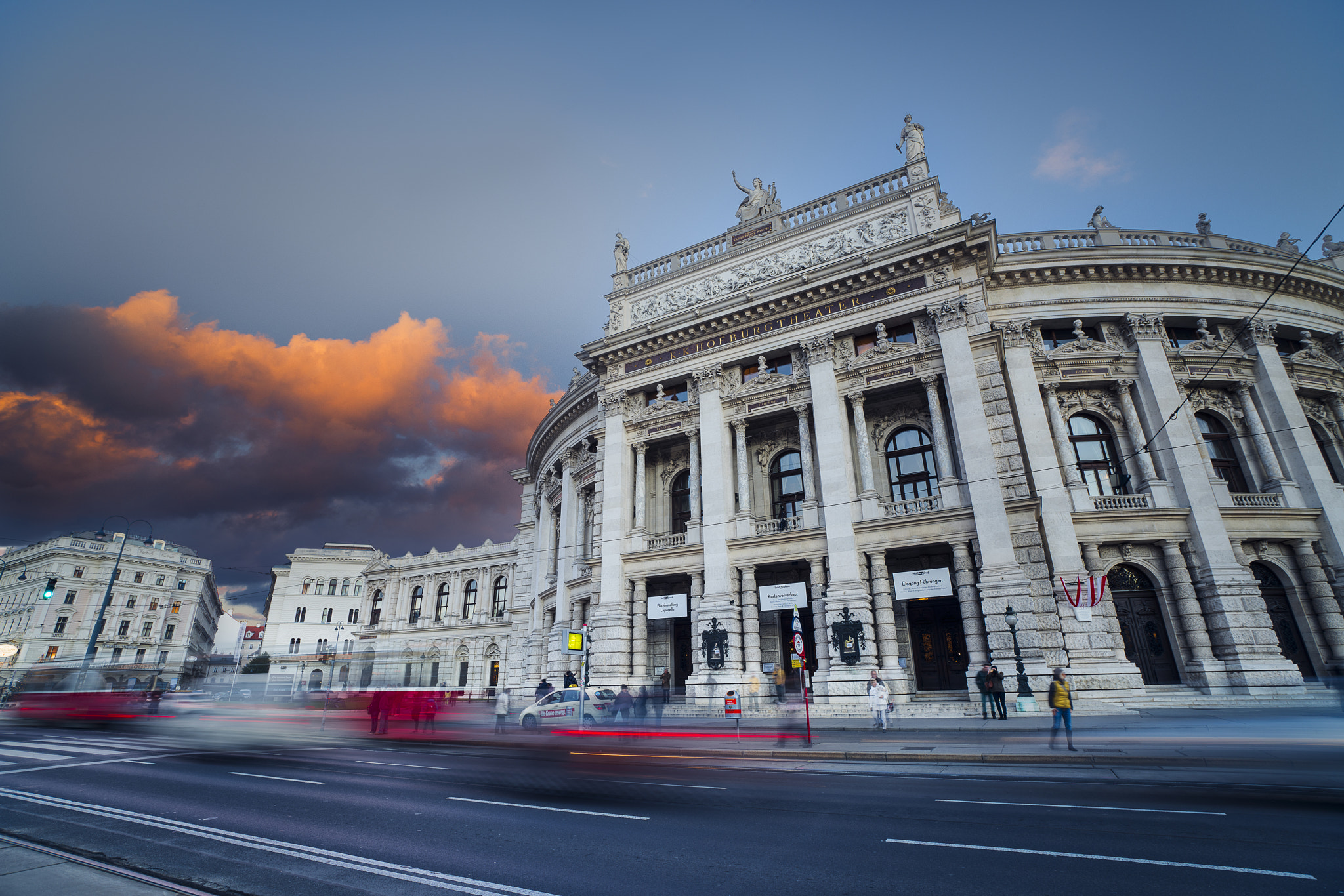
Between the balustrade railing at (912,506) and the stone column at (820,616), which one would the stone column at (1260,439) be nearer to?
the balustrade railing at (912,506)

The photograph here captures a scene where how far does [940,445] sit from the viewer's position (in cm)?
2347

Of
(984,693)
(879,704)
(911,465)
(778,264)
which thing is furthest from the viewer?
(778,264)

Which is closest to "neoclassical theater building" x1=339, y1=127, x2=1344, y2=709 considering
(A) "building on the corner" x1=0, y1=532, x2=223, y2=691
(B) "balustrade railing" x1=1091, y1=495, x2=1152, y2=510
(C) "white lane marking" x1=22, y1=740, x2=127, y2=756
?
(B) "balustrade railing" x1=1091, y1=495, x2=1152, y2=510

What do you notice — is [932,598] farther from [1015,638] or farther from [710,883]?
[710,883]

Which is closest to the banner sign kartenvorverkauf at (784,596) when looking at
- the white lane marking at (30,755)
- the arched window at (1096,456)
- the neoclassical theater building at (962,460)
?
the neoclassical theater building at (962,460)

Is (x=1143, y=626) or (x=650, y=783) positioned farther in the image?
(x=1143, y=626)

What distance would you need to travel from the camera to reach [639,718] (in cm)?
2150

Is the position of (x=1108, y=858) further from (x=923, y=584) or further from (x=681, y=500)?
(x=681, y=500)

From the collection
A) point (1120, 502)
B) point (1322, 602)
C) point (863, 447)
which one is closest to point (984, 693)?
point (863, 447)

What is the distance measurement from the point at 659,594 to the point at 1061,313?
71.6 feet

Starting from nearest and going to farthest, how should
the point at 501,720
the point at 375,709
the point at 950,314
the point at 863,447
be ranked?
the point at 375,709
the point at 501,720
the point at 950,314
the point at 863,447

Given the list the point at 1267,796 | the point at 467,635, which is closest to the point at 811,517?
the point at 1267,796

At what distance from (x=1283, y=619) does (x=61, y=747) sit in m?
39.9

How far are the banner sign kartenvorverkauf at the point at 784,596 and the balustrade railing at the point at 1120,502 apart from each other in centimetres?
Answer: 1173
